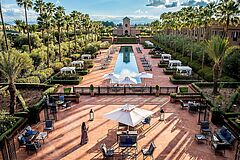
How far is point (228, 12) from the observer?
26.1m

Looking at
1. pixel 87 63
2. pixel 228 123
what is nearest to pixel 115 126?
pixel 228 123

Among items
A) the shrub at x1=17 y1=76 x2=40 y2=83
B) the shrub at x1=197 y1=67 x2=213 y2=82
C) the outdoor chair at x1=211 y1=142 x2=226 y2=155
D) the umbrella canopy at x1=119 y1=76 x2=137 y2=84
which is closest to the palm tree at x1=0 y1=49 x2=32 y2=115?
the shrub at x1=17 y1=76 x2=40 y2=83

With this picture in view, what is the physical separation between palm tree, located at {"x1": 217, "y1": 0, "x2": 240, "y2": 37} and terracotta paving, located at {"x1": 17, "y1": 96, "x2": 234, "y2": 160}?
579 inches

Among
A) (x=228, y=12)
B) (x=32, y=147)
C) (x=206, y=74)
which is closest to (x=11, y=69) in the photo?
(x=32, y=147)

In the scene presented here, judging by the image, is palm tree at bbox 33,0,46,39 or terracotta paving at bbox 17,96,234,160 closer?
terracotta paving at bbox 17,96,234,160

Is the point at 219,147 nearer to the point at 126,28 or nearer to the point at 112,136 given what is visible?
the point at 112,136

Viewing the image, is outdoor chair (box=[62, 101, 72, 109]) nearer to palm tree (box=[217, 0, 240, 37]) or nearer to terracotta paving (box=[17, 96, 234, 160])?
terracotta paving (box=[17, 96, 234, 160])

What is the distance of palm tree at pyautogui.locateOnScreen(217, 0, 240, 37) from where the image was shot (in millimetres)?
25673

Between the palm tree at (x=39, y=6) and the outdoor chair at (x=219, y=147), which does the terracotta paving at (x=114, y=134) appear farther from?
A: the palm tree at (x=39, y=6)

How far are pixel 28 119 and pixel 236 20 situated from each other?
26.2 metres

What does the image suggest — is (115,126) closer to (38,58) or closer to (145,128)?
(145,128)

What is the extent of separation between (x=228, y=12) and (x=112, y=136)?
70.6 ft

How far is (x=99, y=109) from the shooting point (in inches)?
730

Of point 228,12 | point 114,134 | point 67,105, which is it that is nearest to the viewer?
point 114,134
